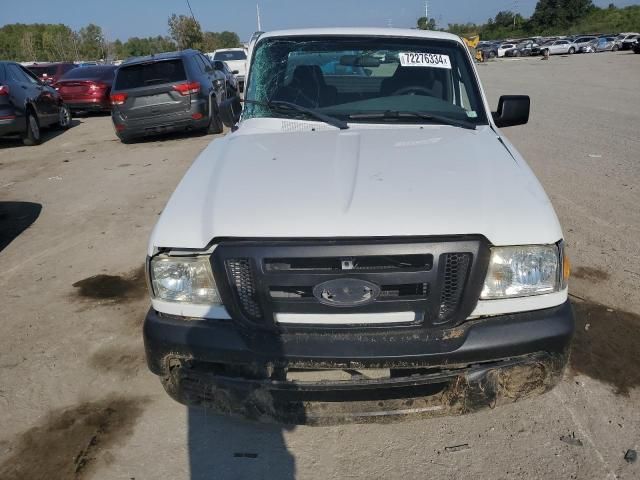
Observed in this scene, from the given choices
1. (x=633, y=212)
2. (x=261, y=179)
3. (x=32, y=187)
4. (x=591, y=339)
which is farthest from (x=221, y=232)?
(x=32, y=187)

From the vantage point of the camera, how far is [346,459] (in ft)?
8.70

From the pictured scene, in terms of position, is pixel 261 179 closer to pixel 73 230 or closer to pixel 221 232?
pixel 221 232

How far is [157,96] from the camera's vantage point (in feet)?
35.6

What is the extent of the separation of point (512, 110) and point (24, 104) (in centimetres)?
1049

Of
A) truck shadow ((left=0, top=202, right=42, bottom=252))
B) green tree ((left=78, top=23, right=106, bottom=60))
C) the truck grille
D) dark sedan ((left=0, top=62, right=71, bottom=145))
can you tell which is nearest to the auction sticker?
the truck grille

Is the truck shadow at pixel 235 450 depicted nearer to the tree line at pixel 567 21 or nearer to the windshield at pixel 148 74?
the windshield at pixel 148 74

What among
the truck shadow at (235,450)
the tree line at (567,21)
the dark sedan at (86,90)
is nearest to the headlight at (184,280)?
the truck shadow at (235,450)

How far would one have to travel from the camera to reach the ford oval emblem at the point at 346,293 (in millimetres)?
2242

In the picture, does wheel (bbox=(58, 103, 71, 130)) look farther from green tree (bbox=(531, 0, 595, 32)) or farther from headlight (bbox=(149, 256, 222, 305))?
green tree (bbox=(531, 0, 595, 32))

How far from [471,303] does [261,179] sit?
1.15 meters

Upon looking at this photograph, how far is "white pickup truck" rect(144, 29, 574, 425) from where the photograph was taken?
2.25m

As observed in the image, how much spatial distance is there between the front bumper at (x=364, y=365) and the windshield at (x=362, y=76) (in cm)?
186

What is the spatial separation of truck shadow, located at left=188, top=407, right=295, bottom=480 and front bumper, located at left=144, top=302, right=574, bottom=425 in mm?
329

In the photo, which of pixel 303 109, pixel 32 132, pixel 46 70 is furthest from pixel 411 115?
pixel 46 70
